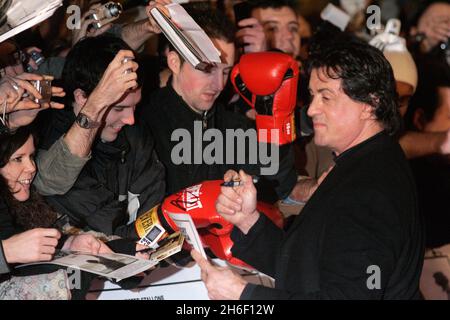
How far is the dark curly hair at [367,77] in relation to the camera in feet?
7.14

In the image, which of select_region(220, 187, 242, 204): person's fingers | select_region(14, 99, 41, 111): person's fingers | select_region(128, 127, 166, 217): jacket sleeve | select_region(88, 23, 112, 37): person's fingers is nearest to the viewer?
select_region(220, 187, 242, 204): person's fingers

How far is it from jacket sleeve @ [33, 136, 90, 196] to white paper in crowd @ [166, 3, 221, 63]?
56 centimetres

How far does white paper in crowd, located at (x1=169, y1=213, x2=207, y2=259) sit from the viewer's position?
222cm

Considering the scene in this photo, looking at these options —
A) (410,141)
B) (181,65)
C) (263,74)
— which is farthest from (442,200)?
(181,65)

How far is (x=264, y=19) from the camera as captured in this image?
3.74 meters

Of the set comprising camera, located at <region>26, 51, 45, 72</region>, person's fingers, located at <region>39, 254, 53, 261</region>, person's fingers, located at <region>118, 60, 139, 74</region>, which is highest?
person's fingers, located at <region>118, 60, 139, 74</region>

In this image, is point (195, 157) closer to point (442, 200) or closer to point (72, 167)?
point (72, 167)

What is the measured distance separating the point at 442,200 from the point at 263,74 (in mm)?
1076

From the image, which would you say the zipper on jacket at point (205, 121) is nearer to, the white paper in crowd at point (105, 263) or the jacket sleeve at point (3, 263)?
the white paper in crowd at point (105, 263)

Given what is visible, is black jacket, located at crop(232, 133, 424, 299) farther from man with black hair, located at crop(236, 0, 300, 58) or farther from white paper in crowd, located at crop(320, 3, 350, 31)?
white paper in crowd, located at crop(320, 3, 350, 31)

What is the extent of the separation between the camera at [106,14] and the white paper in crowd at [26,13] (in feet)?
1.68

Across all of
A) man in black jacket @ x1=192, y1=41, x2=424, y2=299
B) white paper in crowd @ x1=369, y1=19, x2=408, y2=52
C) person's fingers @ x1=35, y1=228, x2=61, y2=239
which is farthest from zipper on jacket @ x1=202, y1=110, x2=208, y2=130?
Result: white paper in crowd @ x1=369, y1=19, x2=408, y2=52

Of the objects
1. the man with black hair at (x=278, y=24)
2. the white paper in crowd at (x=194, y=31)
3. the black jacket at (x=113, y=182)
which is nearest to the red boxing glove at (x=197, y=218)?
the black jacket at (x=113, y=182)
